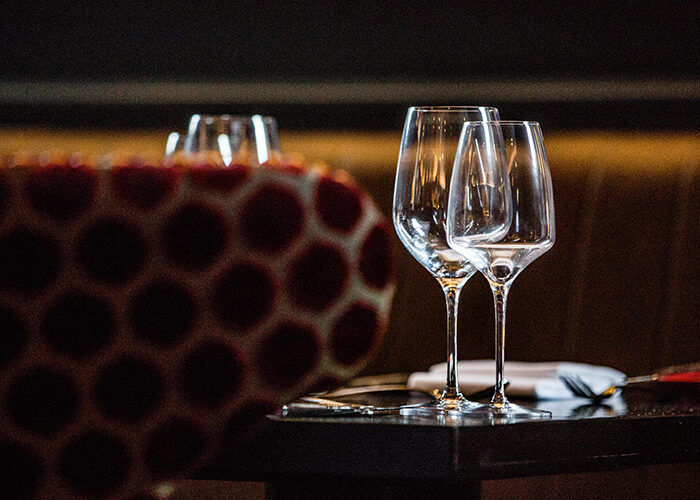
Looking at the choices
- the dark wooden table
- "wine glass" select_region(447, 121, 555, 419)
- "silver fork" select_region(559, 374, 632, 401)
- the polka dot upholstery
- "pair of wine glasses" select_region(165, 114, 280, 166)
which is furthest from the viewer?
"pair of wine glasses" select_region(165, 114, 280, 166)

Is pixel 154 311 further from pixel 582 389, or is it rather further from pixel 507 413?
pixel 582 389

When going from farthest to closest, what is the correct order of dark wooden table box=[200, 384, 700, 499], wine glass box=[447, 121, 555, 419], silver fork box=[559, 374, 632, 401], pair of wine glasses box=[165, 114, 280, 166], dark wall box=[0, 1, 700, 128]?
dark wall box=[0, 1, 700, 128] → pair of wine glasses box=[165, 114, 280, 166] → silver fork box=[559, 374, 632, 401] → wine glass box=[447, 121, 555, 419] → dark wooden table box=[200, 384, 700, 499]

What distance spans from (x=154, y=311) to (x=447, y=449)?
0.36 metres

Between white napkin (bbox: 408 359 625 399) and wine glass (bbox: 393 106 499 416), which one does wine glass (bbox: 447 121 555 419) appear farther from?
white napkin (bbox: 408 359 625 399)

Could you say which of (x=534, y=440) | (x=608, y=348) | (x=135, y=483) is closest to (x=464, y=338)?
(x=608, y=348)

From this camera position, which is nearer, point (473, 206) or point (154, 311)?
point (154, 311)

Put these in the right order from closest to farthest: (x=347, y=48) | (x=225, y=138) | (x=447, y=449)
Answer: (x=447, y=449)
(x=225, y=138)
(x=347, y=48)

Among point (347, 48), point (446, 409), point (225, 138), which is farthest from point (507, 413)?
point (347, 48)

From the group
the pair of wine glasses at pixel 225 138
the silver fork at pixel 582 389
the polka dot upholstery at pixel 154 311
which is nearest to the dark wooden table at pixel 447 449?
the silver fork at pixel 582 389

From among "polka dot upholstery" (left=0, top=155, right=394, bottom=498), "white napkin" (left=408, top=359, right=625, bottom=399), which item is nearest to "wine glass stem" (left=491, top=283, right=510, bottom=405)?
"white napkin" (left=408, top=359, right=625, bottom=399)

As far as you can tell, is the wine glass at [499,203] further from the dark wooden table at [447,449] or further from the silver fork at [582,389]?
the silver fork at [582,389]

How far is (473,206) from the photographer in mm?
915

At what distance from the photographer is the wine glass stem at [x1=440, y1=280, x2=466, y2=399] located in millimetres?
963

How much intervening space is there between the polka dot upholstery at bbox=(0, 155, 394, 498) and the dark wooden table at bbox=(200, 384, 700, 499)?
11.8 inches
